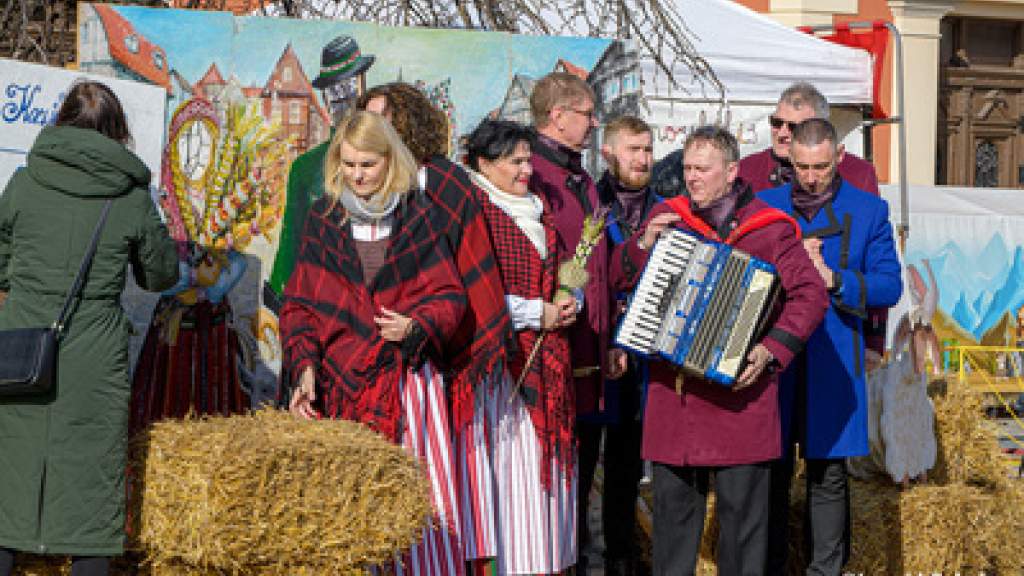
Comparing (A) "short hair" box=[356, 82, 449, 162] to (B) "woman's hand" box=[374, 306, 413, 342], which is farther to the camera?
(A) "short hair" box=[356, 82, 449, 162]

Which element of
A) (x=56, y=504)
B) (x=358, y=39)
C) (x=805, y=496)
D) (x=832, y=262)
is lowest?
(x=805, y=496)

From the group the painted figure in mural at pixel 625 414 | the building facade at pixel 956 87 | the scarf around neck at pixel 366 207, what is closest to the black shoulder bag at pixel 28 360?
the scarf around neck at pixel 366 207

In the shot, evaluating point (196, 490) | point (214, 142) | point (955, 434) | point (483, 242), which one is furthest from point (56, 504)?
point (955, 434)

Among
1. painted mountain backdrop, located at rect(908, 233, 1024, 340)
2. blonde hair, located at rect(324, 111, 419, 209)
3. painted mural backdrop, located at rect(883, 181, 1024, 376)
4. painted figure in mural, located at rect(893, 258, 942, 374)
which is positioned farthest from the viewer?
painted mountain backdrop, located at rect(908, 233, 1024, 340)

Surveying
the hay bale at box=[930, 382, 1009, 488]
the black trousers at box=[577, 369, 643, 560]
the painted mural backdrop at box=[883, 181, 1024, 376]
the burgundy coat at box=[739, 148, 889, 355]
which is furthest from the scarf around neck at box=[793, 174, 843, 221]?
the painted mural backdrop at box=[883, 181, 1024, 376]

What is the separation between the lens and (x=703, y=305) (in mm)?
5652

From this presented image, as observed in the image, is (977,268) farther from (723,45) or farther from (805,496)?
(805,496)

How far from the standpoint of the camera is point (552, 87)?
6.51 m

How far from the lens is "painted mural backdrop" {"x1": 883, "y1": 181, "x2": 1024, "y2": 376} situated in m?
14.7

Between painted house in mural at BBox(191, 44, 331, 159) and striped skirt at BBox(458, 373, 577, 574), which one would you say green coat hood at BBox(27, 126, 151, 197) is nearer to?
striped skirt at BBox(458, 373, 577, 574)

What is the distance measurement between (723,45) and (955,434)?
174 inches

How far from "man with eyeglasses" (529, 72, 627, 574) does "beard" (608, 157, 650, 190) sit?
0.88 feet

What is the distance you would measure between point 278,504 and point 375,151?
1.28 metres

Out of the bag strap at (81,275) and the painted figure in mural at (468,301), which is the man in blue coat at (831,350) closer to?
the painted figure in mural at (468,301)
